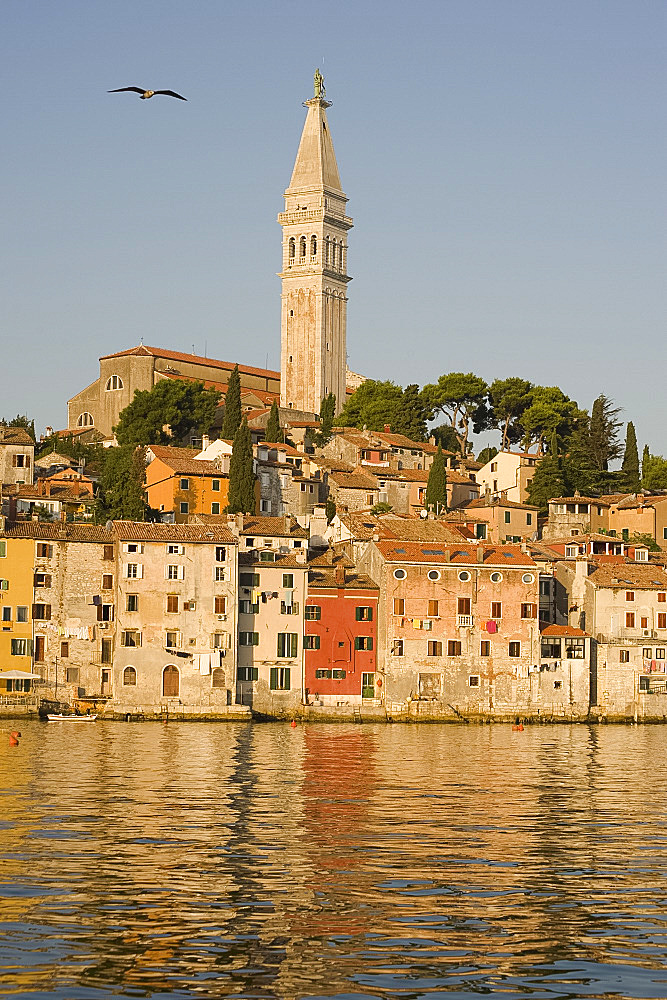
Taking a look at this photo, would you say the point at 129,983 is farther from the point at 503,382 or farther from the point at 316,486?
the point at 503,382

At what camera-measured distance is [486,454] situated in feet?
386

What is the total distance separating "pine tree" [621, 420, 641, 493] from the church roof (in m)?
45.5

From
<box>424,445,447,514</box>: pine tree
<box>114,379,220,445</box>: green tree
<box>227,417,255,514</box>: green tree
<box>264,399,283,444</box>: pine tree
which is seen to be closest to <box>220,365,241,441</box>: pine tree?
<box>264,399,283,444</box>: pine tree

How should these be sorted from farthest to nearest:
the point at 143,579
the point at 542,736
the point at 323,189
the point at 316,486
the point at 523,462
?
the point at 323,189
the point at 523,462
the point at 316,486
the point at 143,579
the point at 542,736

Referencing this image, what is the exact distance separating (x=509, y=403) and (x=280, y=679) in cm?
5277

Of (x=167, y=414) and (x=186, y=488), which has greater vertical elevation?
(x=167, y=414)

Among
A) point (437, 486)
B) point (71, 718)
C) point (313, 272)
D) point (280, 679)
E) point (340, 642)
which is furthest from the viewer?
point (313, 272)

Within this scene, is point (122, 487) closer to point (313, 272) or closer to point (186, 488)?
point (186, 488)

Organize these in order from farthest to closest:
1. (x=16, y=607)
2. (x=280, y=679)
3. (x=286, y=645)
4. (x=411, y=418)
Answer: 1. (x=411, y=418)
2. (x=286, y=645)
3. (x=280, y=679)
4. (x=16, y=607)

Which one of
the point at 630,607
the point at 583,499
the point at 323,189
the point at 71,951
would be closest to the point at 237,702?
the point at 630,607

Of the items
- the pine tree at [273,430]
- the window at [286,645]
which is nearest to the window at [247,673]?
the window at [286,645]

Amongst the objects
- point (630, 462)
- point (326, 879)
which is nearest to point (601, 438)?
point (630, 462)

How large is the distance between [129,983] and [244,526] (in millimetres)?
56661

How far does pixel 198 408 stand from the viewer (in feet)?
357
